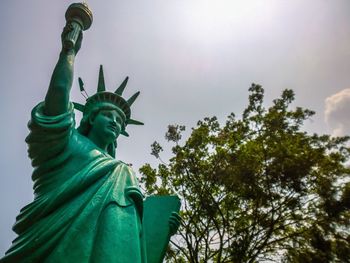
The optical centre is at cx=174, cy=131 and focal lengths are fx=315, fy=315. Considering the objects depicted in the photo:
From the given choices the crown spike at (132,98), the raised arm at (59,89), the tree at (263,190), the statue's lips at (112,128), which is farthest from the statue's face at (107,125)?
the tree at (263,190)

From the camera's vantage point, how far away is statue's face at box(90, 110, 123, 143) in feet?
13.3

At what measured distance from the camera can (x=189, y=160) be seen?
13156mm

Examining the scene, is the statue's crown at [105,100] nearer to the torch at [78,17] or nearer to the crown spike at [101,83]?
the crown spike at [101,83]

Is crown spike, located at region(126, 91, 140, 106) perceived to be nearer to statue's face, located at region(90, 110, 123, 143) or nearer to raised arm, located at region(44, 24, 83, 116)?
statue's face, located at region(90, 110, 123, 143)

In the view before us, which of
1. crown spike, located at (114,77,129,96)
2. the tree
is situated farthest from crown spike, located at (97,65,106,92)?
the tree

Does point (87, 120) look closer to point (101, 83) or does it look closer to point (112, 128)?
point (112, 128)

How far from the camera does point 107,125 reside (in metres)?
4.07

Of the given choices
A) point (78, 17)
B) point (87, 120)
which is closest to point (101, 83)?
point (87, 120)

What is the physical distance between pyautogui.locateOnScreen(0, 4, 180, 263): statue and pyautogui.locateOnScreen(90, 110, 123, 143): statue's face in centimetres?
1

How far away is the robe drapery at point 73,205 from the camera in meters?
2.63

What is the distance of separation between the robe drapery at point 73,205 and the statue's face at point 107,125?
14.6 inches

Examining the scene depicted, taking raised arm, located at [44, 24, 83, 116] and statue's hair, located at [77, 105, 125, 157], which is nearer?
raised arm, located at [44, 24, 83, 116]

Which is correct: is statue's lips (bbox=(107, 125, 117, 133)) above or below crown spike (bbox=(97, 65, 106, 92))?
below

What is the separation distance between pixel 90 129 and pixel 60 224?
1.70 m
